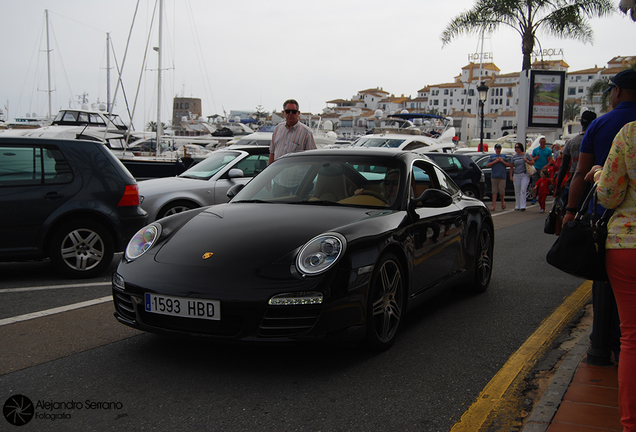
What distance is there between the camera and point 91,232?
675cm

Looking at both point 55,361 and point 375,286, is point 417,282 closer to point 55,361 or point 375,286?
point 375,286

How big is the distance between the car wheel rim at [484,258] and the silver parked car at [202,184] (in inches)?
148

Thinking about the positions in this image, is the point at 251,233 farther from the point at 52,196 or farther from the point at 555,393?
the point at 52,196

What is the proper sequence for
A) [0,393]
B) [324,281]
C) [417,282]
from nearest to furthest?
[0,393], [324,281], [417,282]

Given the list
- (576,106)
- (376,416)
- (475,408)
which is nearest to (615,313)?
(475,408)

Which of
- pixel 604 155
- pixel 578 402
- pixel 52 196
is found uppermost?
pixel 604 155

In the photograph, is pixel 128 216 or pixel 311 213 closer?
pixel 311 213

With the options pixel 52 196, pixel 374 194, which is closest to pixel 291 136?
pixel 52 196

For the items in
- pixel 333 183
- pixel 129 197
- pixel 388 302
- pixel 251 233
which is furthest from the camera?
pixel 129 197

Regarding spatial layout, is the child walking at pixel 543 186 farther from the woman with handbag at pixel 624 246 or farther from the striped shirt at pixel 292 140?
the woman with handbag at pixel 624 246

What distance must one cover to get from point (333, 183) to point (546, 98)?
849 inches

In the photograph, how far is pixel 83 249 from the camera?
668cm

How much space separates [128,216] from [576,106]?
133 meters

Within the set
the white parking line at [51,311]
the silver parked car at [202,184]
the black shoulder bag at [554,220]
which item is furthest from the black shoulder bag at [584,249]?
the silver parked car at [202,184]
